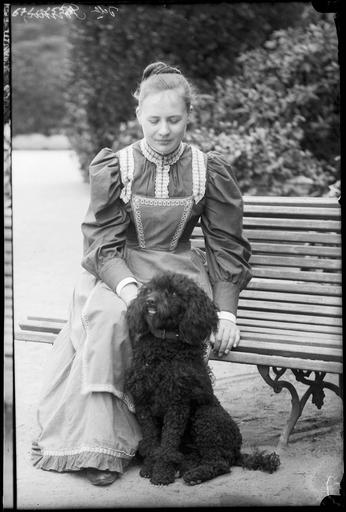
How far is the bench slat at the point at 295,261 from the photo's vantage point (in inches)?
178

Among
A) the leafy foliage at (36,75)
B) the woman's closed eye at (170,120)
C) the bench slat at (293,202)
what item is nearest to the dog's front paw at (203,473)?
the woman's closed eye at (170,120)

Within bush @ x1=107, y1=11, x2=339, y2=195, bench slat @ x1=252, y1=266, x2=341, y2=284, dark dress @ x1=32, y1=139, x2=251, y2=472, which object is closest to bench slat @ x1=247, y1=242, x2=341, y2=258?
bench slat @ x1=252, y1=266, x2=341, y2=284

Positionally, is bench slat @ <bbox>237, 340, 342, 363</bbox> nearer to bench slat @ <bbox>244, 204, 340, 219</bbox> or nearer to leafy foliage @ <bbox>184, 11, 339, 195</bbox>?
bench slat @ <bbox>244, 204, 340, 219</bbox>

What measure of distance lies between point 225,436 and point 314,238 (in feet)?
4.73

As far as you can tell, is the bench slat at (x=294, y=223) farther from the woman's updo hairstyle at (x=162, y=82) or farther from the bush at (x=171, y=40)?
the bush at (x=171, y=40)

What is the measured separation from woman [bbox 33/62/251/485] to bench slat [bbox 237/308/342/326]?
46 cm

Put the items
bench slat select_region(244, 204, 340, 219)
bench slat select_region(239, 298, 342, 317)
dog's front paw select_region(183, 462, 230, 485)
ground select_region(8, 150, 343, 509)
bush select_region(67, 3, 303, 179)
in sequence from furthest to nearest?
bush select_region(67, 3, 303, 179), bench slat select_region(244, 204, 340, 219), bench slat select_region(239, 298, 342, 317), dog's front paw select_region(183, 462, 230, 485), ground select_region(8, 150, 343, 509)

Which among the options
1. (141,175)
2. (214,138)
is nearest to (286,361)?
(141,175)

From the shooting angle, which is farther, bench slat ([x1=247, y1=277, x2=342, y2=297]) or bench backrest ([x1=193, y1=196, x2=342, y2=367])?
bench slat ([x1=247, y1=277, x2=342, y2=297])

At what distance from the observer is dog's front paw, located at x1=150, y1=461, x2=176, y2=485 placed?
3.52m

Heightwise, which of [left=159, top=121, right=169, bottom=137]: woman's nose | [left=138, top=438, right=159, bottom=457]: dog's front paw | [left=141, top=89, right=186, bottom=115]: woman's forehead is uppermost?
[left=141, top=89, right=186, bottom=115]: woman's forehead

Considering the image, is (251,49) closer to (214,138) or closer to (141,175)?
(214,138)

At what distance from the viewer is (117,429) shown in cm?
368

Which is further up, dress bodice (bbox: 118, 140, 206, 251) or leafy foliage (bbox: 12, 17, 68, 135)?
leafy foliage (bbox: 12, 17, 68, 135)
